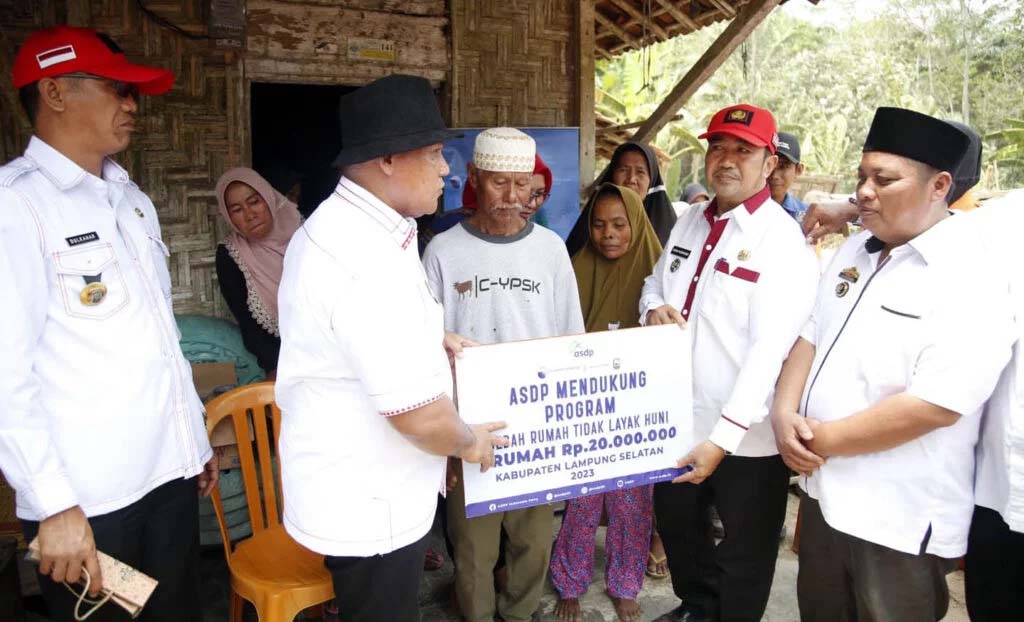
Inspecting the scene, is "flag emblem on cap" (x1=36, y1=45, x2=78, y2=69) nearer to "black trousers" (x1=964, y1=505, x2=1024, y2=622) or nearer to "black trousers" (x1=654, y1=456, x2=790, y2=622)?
"black trousers" (x1=654, y1=456, x2=790, y2=622)

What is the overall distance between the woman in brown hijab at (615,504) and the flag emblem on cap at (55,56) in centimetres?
218

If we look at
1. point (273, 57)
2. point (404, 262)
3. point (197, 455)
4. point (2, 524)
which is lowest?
point (2, 524)

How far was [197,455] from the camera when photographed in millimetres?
2182

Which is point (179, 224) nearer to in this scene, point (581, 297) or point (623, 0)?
→ point (581, 297)

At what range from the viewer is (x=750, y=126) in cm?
257

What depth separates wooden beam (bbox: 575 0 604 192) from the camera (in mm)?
5219

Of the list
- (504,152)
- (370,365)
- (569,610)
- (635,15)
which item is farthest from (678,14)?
(370,365)

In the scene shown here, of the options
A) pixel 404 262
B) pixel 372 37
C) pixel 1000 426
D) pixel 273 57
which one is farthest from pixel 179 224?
pixel 1000 426

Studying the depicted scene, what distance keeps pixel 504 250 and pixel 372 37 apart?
257cm

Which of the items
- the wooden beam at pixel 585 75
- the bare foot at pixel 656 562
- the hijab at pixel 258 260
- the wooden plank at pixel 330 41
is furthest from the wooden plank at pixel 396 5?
the bare foot at pixel 656 562

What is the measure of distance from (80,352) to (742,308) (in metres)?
2.12

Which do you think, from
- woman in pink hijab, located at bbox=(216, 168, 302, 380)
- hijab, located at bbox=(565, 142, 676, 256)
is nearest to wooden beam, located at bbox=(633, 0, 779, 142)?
hijab, located at bbox=(565, 142, 676, 256)

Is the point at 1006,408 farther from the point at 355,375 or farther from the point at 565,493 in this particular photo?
the point at 355,375

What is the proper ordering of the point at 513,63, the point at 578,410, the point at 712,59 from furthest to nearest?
the point at 712,59 → the point at 513,63 → the point at 578,410
